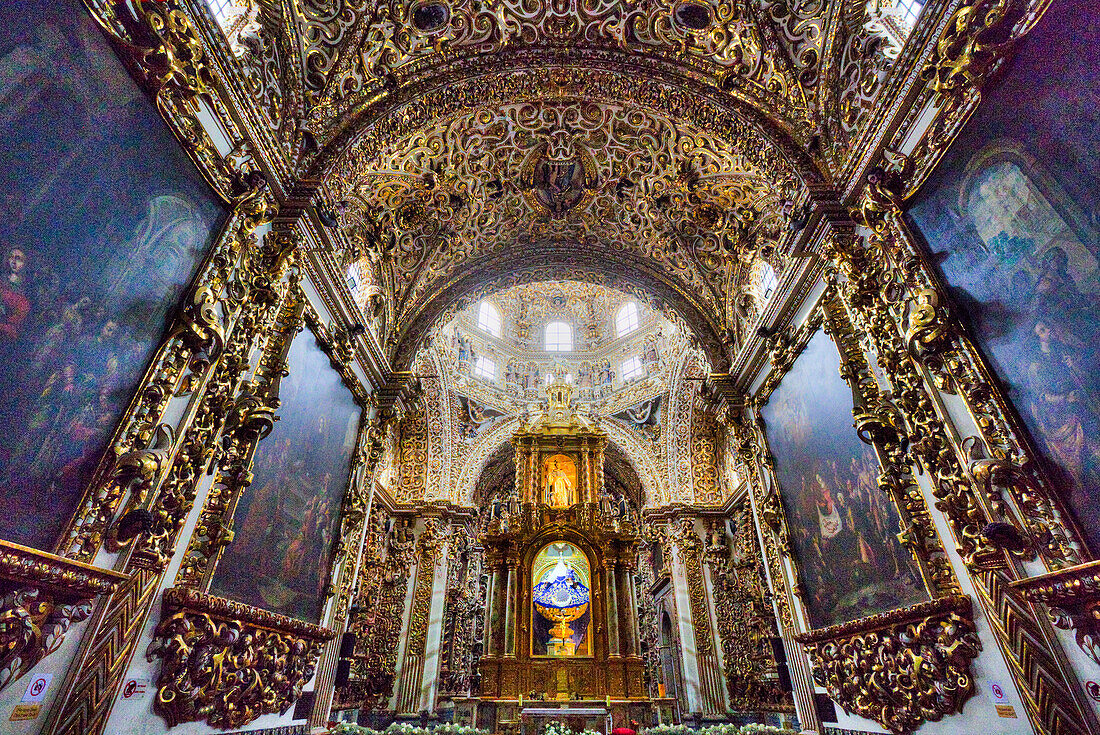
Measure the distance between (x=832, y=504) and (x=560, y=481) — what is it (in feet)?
40.3

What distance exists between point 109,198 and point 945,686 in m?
8.99

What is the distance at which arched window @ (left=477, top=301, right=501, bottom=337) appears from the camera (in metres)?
22.8

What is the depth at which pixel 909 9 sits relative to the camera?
6.18m

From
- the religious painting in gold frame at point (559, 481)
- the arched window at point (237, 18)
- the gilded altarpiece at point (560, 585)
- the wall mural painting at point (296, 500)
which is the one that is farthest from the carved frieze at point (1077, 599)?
the religious painting in gold frame at point (559, 481)

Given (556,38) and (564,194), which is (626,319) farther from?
(556,38)

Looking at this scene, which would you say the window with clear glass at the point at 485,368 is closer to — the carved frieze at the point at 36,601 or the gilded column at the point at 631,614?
the gilded column at the point at 631,614

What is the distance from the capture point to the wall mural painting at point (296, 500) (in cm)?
627

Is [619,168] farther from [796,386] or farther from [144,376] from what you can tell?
[144,376]

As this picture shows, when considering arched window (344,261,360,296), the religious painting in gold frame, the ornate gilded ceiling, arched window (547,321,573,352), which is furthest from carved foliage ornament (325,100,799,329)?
arched window (547,321,573,352)

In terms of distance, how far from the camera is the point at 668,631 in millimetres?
22750

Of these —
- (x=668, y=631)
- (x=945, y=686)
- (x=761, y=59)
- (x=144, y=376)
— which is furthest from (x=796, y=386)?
(x=668, y=631)

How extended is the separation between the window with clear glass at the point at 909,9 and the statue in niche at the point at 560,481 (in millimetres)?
15563

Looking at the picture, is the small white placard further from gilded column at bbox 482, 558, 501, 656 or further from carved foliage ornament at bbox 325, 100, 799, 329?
gilded column at bbox 482, 558, 501, 656

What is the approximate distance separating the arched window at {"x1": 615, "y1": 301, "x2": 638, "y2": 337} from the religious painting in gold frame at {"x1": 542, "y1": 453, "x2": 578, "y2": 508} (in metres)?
7.11
